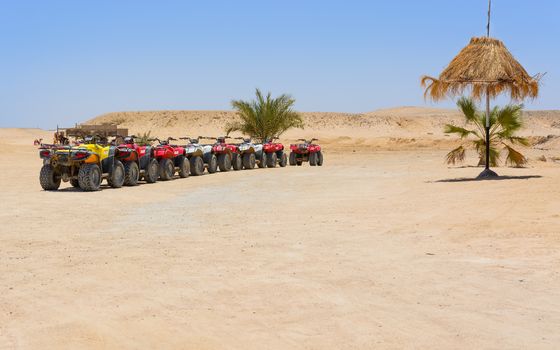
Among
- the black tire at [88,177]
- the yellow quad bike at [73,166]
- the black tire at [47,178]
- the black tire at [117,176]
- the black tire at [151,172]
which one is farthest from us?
the black tire at [151,172]

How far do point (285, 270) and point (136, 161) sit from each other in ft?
41.3

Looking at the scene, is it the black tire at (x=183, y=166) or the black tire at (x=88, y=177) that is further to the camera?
the black tire at (x=183, y=166)

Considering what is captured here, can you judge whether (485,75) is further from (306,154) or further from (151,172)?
(306,154)

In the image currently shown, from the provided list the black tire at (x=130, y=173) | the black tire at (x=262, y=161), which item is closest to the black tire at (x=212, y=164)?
the black tire at (x=262, y=161)

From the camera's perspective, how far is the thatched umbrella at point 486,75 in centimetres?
1770

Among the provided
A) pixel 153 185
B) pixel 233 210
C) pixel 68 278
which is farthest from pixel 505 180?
pixel 68 278

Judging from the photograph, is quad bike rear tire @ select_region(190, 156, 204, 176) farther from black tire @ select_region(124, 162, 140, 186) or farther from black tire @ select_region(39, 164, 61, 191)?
black tire @ select_region(39, 164, 61, 191)

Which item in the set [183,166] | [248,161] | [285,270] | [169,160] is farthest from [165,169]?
[285,270]

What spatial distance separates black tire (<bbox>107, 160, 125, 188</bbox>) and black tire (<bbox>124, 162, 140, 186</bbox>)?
14cm

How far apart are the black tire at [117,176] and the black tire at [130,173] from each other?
0.14m

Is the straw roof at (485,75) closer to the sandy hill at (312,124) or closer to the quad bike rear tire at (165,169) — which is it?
the quad bike rear tire at (165,169)

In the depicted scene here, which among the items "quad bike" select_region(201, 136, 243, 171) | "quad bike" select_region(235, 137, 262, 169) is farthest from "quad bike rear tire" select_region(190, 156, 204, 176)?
"quad bike" select_region(235, 137, 262, 169)

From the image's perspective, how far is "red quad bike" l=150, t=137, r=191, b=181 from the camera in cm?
2112

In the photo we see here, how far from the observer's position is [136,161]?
19641 mm
